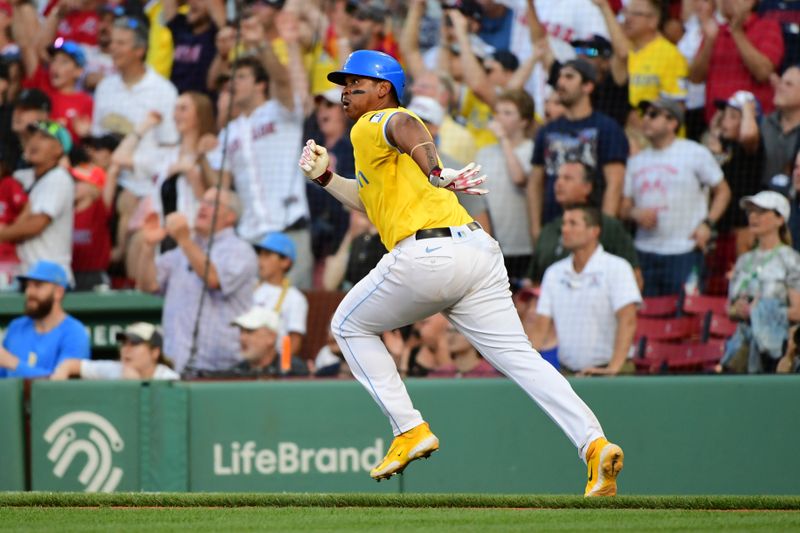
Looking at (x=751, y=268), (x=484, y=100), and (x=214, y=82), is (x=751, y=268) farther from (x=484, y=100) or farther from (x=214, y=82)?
(x=214, y=82)

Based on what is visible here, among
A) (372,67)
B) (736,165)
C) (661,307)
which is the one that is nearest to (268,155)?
(661,307)

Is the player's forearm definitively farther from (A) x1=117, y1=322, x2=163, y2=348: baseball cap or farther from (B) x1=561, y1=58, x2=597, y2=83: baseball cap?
(B) x1=561, y1=58, x2=597, y2=83: baseball cap

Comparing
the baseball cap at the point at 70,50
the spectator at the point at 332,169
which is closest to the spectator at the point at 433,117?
the spectator at the point at 332,169

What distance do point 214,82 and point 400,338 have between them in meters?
3.70

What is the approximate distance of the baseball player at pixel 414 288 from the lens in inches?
229

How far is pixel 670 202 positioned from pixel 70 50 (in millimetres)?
6106

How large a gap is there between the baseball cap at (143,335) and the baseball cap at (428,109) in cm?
277

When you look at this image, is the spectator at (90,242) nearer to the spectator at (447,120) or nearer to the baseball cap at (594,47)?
the spectator at (447,120)

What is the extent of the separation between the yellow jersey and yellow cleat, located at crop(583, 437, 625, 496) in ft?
3.88

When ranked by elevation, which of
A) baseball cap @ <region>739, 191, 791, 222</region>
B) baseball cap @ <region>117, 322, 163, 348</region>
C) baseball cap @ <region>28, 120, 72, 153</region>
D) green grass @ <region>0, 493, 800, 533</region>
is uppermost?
baseball cap @ <region>28, 120, 72, 153</region>

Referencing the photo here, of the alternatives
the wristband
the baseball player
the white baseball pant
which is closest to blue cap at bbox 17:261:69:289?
the wristband

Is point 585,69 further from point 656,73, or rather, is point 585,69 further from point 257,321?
point 257,321

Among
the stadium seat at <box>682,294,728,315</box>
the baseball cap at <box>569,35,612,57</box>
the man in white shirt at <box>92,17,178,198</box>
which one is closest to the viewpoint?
the stadium seat at <box>682,294,728,315</box>

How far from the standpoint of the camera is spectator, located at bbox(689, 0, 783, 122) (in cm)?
992
